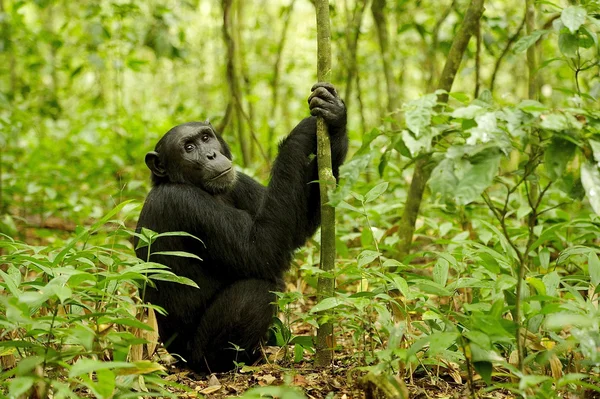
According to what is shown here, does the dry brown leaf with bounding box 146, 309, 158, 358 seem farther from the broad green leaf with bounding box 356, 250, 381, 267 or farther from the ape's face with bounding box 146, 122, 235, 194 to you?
the ape's face with bounding box 146, 122, 235, 194

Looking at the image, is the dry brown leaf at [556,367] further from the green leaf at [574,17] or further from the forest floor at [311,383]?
the green leaf at [574,17]

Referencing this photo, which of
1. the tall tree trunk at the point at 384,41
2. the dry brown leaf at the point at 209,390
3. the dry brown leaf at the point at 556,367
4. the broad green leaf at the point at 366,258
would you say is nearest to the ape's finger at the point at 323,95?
the broad green leaf at the point at 366,258

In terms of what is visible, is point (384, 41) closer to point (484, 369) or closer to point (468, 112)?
point (468, 112)

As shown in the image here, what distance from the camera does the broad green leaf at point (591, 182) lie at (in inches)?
99.6

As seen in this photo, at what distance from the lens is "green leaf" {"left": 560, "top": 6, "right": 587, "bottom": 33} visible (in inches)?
133

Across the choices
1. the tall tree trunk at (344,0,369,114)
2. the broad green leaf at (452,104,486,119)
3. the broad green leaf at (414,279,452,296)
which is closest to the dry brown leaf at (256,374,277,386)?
the broad green leaf at (414,279,452,296)

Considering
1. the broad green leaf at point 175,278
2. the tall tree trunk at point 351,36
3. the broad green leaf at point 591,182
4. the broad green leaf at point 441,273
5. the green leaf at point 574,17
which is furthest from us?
the tall tree trunk at point 351,36

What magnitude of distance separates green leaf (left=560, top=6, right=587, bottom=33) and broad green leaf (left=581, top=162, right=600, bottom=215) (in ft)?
3.67

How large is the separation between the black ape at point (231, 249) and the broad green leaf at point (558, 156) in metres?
1.84

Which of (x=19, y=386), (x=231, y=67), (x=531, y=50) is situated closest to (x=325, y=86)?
(x=19, y=386)

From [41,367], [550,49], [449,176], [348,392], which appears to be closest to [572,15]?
[449,176]

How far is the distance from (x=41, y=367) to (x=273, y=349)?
2.31 meters

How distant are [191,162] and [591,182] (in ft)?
10.5

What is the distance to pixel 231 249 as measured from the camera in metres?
4.53
